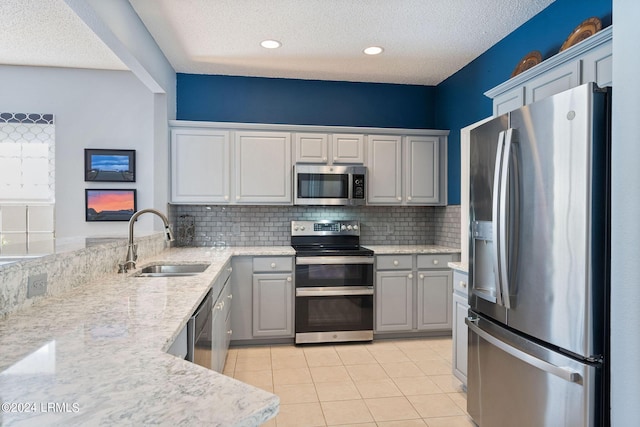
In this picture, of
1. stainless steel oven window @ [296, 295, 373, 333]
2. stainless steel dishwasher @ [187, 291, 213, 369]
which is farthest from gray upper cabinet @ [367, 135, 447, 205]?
stainless steel dishwasher @ [187, 291, 213, 369]

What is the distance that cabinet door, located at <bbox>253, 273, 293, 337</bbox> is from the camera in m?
3.62

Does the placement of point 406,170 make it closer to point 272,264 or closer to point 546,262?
point 272,264

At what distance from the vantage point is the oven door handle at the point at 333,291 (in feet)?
11.9

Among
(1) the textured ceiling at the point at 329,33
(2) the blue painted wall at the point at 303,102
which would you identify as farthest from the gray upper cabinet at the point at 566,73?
(2) the blue painted wall at the point at 303,102

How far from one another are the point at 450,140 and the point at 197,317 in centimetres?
320

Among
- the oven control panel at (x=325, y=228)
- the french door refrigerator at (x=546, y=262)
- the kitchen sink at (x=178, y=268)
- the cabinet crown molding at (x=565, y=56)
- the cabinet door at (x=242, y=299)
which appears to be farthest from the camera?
the oven control panel at (x=325, y=228)

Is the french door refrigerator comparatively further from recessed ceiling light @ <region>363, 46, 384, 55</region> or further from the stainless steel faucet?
the stainless steel faucet

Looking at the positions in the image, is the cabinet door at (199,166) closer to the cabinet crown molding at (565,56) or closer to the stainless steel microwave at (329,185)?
the stainless steel microwave at (329,185)

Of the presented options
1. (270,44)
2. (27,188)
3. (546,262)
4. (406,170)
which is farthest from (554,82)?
(27,188)

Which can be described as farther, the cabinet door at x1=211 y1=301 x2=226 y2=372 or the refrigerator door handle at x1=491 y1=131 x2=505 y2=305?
the cabinet door at x1=211 y1=301 x2=226 y2=372

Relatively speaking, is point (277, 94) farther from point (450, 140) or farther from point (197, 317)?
point (197, 317)

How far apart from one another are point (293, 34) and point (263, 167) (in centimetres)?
127

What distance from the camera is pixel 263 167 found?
3838mm

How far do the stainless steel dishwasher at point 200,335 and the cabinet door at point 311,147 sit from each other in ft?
6.60
